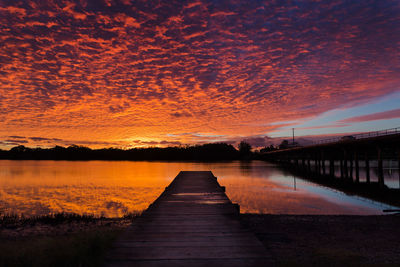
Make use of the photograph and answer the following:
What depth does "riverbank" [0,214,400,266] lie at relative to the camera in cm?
713

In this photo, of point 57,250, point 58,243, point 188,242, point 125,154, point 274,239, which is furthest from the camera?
point 125,154

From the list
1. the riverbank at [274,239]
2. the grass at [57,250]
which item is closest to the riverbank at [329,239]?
the riverbank at [274,239]

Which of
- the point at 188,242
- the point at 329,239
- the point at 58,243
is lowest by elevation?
the point at 329,239

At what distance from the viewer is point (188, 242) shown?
552 cm

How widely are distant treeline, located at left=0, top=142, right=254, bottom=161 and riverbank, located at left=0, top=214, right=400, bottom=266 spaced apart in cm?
13293

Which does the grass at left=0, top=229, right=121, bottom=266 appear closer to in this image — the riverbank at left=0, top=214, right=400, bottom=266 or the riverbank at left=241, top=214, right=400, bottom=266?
the riverbank at left=0, top=214, right=400, bottom=266

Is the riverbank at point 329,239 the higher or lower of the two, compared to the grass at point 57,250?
lower

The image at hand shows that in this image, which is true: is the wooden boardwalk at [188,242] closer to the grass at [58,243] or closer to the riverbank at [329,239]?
the grass at [58,243]

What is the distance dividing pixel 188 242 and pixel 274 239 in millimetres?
4880

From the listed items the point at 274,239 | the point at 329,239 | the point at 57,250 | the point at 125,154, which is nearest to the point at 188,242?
the point at 57,250

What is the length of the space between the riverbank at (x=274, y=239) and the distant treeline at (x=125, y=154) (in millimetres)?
132934

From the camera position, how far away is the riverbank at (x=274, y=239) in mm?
7129

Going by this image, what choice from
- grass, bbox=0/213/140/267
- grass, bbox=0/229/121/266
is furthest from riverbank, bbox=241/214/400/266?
grass, bbox=0/213/140/267

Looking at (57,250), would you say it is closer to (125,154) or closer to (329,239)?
(329,239)
